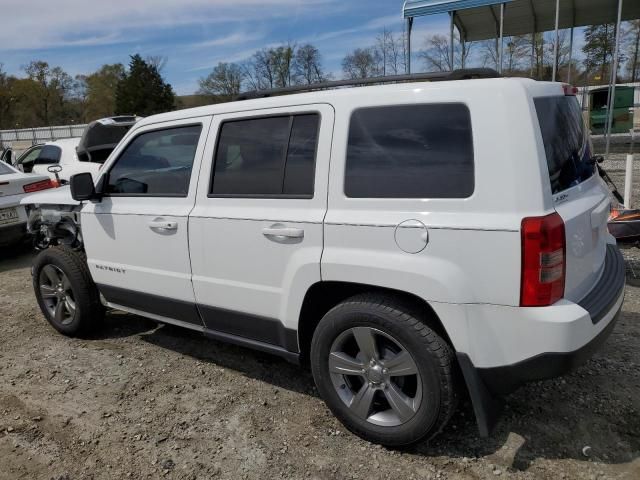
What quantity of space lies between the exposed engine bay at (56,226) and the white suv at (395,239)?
1054 mm

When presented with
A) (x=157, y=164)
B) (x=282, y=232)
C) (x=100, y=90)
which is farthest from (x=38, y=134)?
(x=282, y=232)

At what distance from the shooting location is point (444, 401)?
2.57 meters

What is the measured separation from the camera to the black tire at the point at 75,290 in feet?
14.2

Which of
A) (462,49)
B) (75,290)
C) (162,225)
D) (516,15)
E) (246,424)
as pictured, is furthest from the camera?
(462,49)

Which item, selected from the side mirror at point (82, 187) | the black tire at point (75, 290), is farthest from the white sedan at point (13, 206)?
the side mirror at point (82, 187)

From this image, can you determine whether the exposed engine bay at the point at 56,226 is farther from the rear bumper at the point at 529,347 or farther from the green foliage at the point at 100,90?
the green foliage at the point at 100,90

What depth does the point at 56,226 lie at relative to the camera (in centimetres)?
458

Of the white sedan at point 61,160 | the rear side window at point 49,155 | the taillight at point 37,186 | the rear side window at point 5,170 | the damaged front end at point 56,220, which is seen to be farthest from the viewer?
the rear side window at point 49,155

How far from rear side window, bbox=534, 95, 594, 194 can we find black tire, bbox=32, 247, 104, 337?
3598 millimetres

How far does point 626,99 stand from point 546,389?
2038 centimetres

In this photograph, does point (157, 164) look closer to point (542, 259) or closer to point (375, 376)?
point (375, 376)

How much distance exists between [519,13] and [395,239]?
1529 cm

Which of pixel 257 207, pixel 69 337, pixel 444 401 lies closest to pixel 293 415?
pixel 444 401

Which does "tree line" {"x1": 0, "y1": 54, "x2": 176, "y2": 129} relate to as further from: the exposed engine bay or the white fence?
the exposed engine bay
